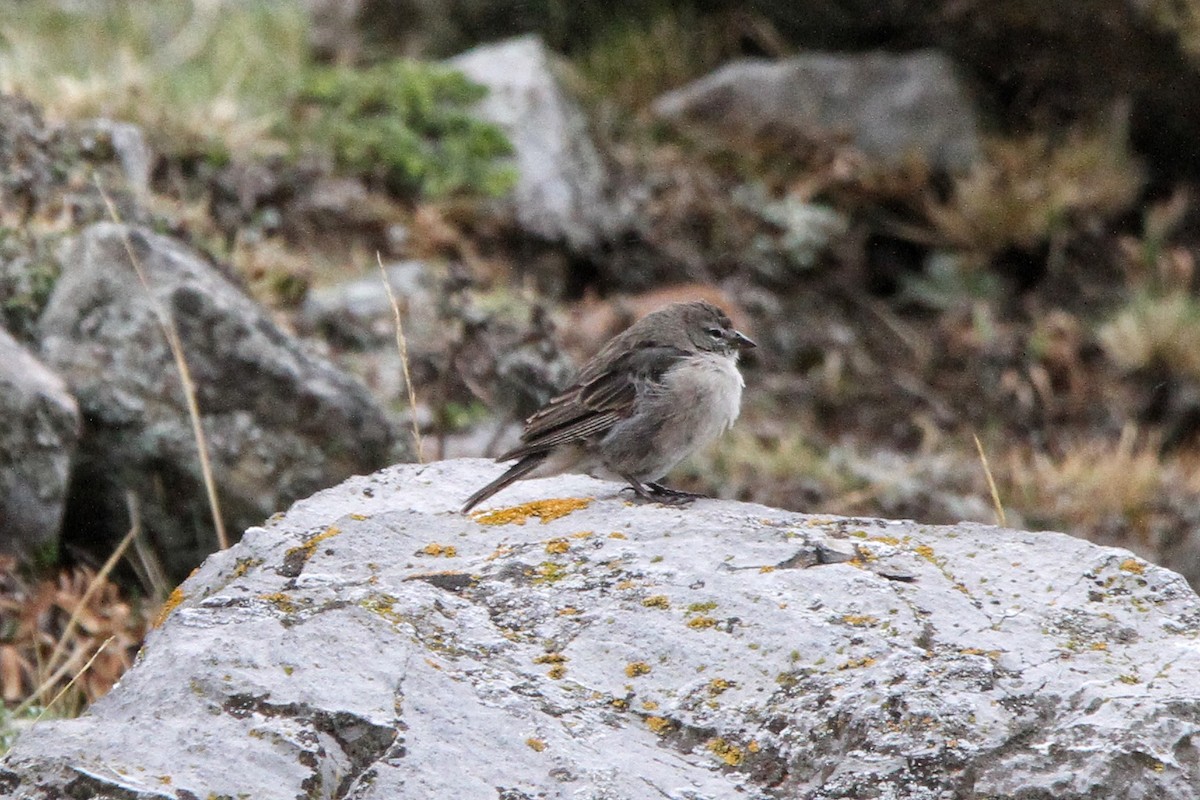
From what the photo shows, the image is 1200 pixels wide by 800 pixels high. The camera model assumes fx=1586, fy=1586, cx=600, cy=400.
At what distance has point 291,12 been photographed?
13211 mm

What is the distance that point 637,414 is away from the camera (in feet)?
18.5

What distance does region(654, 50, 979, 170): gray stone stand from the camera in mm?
12062

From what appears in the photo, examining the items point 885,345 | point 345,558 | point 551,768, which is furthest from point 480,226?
point 551,768

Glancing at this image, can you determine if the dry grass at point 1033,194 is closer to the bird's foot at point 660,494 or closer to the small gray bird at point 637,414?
the small gray bird at point 637,414

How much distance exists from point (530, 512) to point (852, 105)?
8393mm

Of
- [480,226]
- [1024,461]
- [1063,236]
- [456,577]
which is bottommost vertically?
[1024,461]

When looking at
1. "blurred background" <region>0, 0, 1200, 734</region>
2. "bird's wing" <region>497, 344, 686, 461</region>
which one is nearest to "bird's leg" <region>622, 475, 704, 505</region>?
"bird's wing" <region>497, 344, 686, 461</region>

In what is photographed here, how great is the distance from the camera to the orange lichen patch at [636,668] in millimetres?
3600

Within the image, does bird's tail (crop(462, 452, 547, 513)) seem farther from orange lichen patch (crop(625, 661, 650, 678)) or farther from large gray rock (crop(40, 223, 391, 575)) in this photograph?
large gray rock (crop(40, 223, 391, 575))

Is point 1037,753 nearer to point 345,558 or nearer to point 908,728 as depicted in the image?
point 908,728

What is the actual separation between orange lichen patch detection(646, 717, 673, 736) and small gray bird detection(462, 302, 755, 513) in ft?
6.43

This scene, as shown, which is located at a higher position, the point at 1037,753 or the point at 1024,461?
the point at 1037,753

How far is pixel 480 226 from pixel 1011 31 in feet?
14.4

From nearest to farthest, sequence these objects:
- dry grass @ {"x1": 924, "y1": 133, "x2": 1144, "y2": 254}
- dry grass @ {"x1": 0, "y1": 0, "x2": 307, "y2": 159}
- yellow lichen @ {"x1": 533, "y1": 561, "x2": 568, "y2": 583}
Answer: yellow lichen @ {"x1": 533, "y1": 561, "x2": 568, "y2": 583}
dry grass @ {"x1": 0, "y1": 0, "x2": 307, "y2": 159}
dry grass @ {"x1": 924, "y1": 133, "x2": 1144, "y2": 254}
